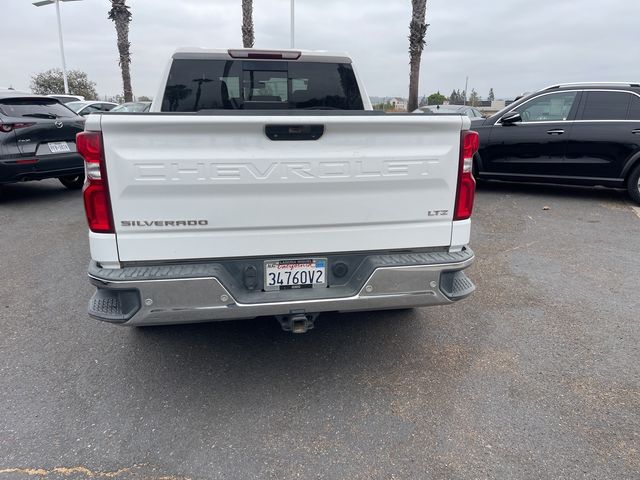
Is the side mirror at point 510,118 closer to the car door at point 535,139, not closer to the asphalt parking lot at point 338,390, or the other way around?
the car door at point 535,139

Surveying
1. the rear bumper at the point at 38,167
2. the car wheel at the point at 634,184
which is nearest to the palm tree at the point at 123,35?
the rear bumper at the point at 38,167

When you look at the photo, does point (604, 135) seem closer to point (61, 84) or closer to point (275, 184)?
point (275, 184)

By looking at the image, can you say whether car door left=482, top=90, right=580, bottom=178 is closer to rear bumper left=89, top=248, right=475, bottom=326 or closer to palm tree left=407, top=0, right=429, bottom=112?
rear bumper left=89, top=248, right=475, bottom=326

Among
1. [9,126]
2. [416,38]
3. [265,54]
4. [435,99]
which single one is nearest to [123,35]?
[416,38]

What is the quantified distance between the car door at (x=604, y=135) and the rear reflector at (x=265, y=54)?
5619 mm

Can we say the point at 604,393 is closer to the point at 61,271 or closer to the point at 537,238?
the point at 537,238

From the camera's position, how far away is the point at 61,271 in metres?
4.88

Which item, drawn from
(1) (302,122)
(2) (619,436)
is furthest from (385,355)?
(1) (302,122)

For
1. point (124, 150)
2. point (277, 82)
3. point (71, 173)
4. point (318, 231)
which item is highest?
point (277, 82)

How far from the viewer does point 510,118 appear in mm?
8141

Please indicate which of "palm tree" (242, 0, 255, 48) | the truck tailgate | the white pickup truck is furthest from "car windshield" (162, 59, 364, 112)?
"palm tree" (242, 0, 255, 48)

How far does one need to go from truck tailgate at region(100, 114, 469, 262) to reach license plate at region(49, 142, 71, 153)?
6.21 metres

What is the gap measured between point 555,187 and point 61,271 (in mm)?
8639

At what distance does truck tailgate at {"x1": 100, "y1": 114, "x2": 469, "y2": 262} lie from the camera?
92.7 inches
